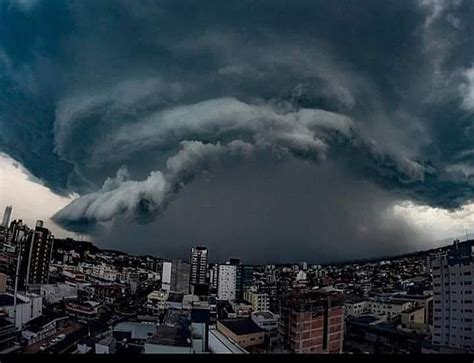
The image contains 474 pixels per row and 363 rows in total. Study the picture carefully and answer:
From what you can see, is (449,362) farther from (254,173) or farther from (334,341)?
(254,173)

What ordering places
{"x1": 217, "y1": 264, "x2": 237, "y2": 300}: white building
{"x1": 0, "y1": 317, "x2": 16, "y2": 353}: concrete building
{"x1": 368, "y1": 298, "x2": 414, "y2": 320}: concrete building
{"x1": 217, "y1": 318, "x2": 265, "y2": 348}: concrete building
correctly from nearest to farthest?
{"x1": 0, "y1": 317, "x2": 16, "y2": 353}: concrete building < {"x1": 217, "y1": 318, "x2": 265, "y2": 348}: concrete building < {"x1": 217, "y1": 264, "x2": 237, "y2": 300}: white building < {"x1": 368, "y1": 298, "x2": 414, "y2": 320}: concrete building

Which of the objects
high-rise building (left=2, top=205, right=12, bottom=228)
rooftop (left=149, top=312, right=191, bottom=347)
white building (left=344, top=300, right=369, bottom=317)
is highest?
high-rise building (left=2, top=205, right=12, bottom=228)

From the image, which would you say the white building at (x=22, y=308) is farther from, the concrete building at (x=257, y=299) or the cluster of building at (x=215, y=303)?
the concrete building at (x=257, y=299)

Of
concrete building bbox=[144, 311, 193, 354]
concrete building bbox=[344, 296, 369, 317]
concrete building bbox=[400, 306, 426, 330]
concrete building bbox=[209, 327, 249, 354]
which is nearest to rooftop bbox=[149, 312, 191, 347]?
concrete building bbox=[144, 311, 193, 354]

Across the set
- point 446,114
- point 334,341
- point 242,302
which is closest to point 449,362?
point 334,341

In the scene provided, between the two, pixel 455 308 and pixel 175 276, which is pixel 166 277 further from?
pixel 455 308

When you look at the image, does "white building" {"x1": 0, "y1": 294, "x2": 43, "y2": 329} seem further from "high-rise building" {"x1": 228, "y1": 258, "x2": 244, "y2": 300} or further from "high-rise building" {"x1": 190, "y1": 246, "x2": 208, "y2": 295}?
"high-rise building" {"x1": 228, "y1": 258, "x2": 244, "y2": 300}
